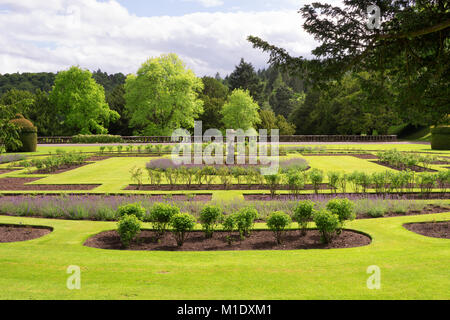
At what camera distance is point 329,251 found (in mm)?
7020

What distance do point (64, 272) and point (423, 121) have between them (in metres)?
8.17

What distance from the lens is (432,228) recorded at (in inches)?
348

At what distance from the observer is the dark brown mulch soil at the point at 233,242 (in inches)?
301

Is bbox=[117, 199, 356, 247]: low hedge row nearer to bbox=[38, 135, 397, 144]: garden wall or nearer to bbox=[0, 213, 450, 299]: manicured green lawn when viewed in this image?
bbox=[0, 213, 450, 299]: manicured green lawn

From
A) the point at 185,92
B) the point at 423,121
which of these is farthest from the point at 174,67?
the point at 423,121

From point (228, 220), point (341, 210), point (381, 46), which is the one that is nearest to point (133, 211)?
point (228, 220)

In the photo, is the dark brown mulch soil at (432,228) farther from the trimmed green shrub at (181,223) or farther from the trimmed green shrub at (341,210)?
the trimmed green shrub at (181,223)

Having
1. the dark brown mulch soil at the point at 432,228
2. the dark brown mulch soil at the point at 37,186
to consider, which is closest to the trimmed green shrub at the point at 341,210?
the dark brown mulch soil at the point at 432,228

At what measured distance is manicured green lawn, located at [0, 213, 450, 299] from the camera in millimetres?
4746

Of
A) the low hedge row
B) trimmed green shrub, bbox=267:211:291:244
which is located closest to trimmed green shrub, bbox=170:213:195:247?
the low hedge row

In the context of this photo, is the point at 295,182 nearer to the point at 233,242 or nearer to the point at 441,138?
the point at 233,242

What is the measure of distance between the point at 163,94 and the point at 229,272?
3997cm

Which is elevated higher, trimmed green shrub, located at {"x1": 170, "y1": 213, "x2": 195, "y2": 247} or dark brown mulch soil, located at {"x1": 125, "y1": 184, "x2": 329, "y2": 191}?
trimmed green shrub, located at {"x1": 170, "y1": 213, "x2": 195, "y2": 247}

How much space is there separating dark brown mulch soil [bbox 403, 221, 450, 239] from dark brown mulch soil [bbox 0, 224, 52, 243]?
8541 mm
